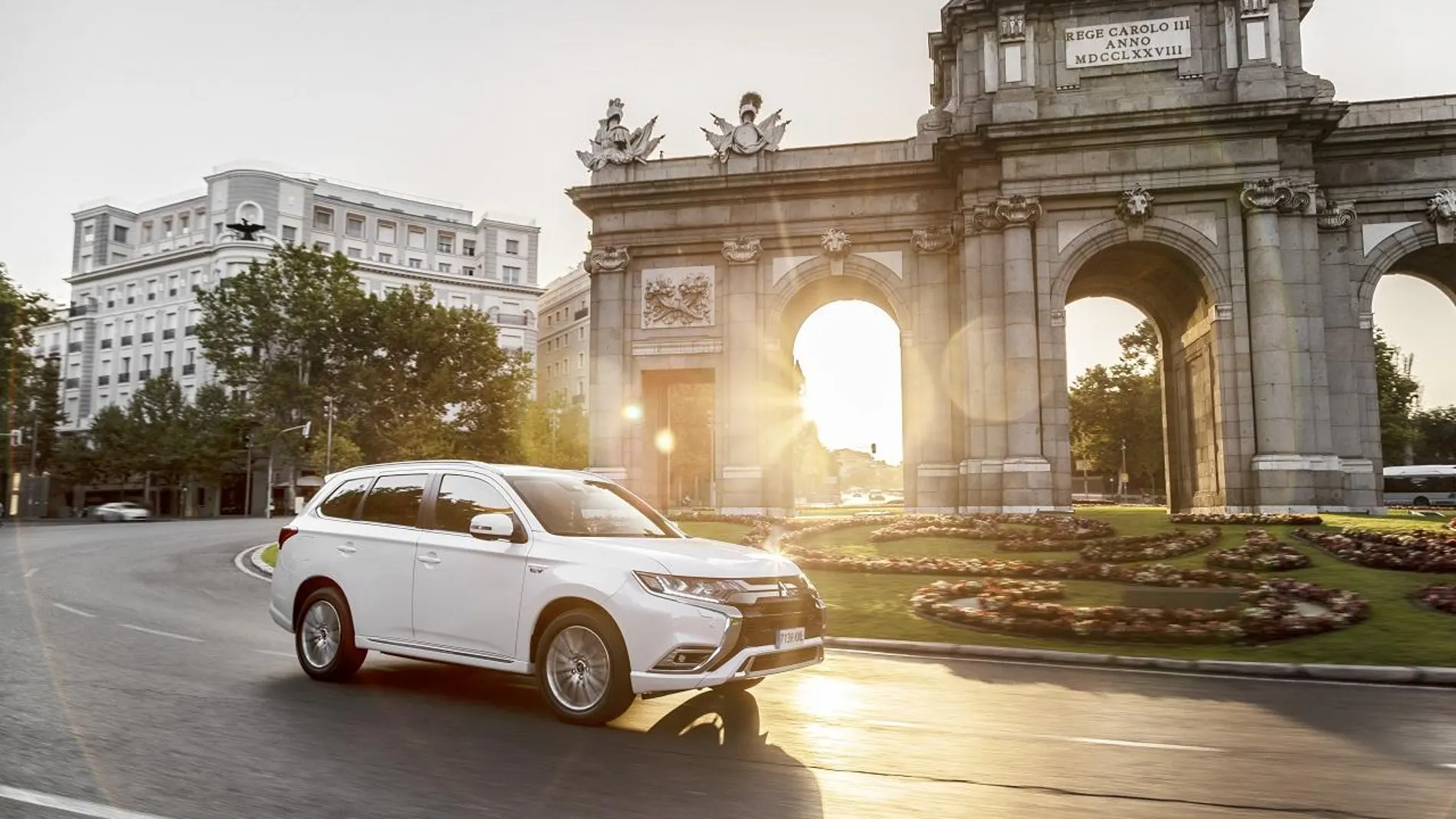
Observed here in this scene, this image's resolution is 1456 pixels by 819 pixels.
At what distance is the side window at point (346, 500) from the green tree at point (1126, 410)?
65.9 meters

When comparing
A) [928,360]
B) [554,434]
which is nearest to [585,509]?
[928,360]

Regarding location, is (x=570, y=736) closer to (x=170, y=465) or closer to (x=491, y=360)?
(x=491, y=360)

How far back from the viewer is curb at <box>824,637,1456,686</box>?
962 cm

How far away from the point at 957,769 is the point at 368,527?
17.3 ft

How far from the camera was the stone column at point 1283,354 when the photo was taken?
87.8 ft

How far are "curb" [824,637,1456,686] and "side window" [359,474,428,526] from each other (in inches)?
238

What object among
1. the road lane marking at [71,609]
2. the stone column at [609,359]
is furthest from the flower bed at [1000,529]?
the road lane marking at [71,609]

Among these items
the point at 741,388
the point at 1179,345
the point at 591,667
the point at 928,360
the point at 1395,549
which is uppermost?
the point at 1179,345

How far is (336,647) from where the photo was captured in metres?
8.30

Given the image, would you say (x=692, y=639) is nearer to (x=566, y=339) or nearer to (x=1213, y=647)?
(x=1213, y=647)

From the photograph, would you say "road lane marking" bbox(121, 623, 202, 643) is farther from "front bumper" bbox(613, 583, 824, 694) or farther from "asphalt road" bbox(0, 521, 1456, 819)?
"front bumper" bbox(613, 583, 824, 694)

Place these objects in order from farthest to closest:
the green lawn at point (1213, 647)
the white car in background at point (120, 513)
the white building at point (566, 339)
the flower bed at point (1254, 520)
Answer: the white building at point (566, 339), the white car in background at point (120, 513), the flower bed at point (1254, 520), the green lawn at point (1213, 647)

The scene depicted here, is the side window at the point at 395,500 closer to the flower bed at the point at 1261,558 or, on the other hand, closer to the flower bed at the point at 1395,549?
the flower bed at the point at 1261,558

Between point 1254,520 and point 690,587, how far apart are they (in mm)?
20442
